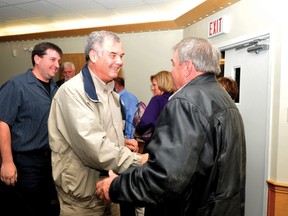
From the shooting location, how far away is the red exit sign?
328cm

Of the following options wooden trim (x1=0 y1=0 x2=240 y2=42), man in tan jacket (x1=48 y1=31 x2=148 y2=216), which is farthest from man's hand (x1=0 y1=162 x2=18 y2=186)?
wooden trim (x1=0 y1=0 x2=240 y2=42)

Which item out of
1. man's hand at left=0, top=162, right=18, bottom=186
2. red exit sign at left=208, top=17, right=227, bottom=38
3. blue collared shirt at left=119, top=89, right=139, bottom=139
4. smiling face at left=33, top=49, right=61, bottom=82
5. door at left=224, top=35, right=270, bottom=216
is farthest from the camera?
blue collared shirt at left=119, top=89, right=139, bottom=139

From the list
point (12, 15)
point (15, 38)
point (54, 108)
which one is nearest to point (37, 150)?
point (54, 108)

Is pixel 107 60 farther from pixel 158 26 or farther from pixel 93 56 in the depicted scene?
pixel 158 26

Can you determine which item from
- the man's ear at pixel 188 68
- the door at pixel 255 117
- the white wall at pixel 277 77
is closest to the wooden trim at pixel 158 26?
the white wall at pixel 277 77

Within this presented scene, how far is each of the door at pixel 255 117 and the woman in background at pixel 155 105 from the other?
81 cm

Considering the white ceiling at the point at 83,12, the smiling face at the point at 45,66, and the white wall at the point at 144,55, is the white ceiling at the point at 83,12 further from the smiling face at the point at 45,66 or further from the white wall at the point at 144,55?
the smiling face at the point at 45,66

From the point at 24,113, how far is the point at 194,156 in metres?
1.40

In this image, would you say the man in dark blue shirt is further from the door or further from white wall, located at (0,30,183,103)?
white wall, located at (0,30,183,103)

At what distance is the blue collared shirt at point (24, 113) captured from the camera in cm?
197

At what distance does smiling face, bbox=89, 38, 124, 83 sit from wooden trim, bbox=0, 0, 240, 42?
2.08 metres

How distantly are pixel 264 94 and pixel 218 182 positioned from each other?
71.2 inches

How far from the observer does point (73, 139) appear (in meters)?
1.42

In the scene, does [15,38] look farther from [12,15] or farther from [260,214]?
[260,214]
